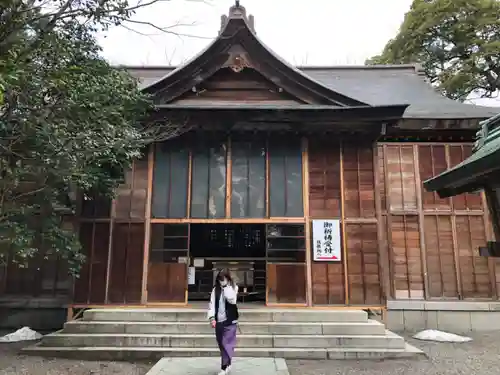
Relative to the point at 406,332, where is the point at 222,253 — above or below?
above

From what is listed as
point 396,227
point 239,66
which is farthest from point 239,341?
point 239,66

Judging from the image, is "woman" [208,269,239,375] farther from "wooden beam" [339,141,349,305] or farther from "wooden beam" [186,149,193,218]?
"wooden beam" [339,141,349,305]

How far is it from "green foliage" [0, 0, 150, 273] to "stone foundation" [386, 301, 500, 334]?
25.6 ft

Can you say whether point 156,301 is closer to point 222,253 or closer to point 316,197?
point 316,197

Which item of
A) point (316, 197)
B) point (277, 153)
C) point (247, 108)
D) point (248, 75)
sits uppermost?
point (248, 75)

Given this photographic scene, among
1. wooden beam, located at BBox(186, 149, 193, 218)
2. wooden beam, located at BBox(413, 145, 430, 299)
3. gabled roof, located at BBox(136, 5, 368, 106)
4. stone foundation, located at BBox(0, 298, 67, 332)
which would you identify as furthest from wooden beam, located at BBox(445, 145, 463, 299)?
stone foundation, located at BBox(0, 298, 67, 332)

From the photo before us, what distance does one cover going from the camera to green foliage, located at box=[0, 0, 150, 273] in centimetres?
509

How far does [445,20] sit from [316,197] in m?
16.9

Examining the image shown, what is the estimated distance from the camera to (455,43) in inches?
847

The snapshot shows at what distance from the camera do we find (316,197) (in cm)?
995

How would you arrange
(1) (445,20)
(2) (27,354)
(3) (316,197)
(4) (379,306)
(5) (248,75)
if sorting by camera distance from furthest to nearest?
(1) (445,20)
(5) (248,75)
(3) (316,197)
(4) (379,306)
(2) (27,354)

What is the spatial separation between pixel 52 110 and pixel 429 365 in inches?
306

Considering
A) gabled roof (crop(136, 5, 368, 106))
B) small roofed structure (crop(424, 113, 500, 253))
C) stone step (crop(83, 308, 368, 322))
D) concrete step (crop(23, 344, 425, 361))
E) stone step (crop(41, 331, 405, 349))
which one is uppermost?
gabled roof (crop(136, 5, 368, 106))

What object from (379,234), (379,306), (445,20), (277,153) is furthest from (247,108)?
(445,20)
